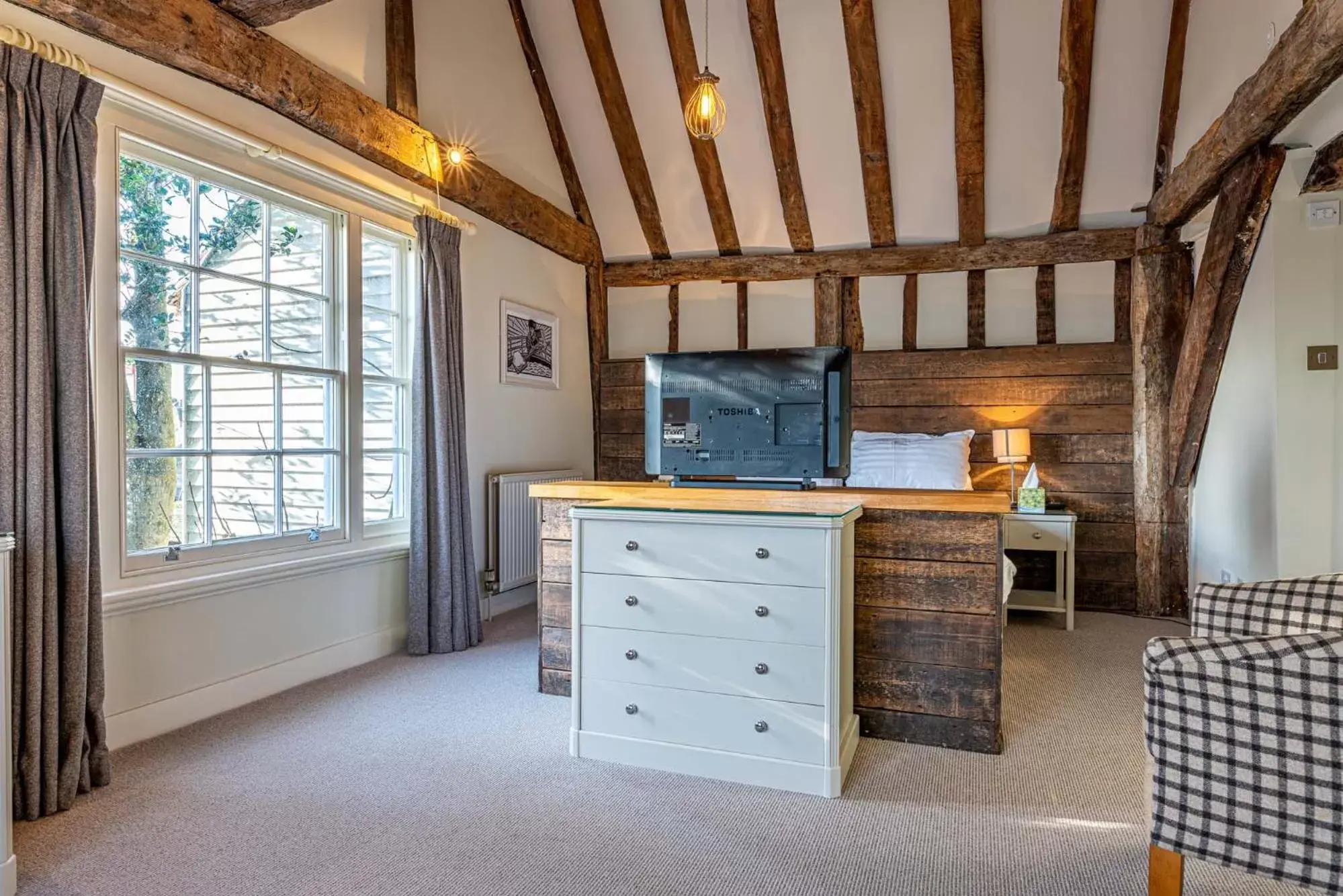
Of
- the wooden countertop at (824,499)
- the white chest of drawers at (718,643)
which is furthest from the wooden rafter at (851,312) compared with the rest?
the white chest of drawers at (718,643)

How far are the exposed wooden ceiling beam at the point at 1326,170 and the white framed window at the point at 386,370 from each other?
13.7ft

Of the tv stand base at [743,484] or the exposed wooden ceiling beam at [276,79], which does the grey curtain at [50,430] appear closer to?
the exposed wooden ceiling beam at [276,79]

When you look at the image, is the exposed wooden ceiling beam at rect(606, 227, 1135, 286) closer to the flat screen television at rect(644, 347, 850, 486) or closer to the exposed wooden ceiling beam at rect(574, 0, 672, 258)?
the exposed wooden ceiling beam at rect(574, 0, 672, 258)

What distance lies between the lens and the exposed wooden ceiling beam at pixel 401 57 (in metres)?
3.62

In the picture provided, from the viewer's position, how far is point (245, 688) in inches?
115

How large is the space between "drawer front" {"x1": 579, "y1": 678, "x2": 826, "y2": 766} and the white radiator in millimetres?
1912

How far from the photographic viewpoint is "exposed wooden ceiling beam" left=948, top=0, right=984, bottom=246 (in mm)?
3904

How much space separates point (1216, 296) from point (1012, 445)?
49.0 inches

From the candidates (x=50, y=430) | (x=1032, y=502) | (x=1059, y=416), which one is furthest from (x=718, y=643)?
(x=1059, y=416)

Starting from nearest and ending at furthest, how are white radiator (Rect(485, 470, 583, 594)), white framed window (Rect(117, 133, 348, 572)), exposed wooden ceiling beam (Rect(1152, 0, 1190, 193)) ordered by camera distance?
white framed window (Rect(117, 133, 348, 572)) < exposed wooden ceiling beam (Rect(1152, 0, 1190, 193)) < white radiator (Rect(485, 470, 583, 594))

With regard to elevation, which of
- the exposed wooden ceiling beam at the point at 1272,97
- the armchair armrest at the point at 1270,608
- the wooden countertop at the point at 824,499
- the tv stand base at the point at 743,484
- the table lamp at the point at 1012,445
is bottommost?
the armchair armrest at the point at 1270,608

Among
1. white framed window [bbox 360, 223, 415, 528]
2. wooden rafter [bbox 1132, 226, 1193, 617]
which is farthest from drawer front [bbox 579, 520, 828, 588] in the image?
wooden rafter [bbox 1132, 226, 1193, 617]

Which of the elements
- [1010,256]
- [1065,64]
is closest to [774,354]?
[1065,64]

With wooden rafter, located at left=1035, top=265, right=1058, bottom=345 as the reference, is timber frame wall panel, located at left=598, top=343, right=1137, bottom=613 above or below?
below
